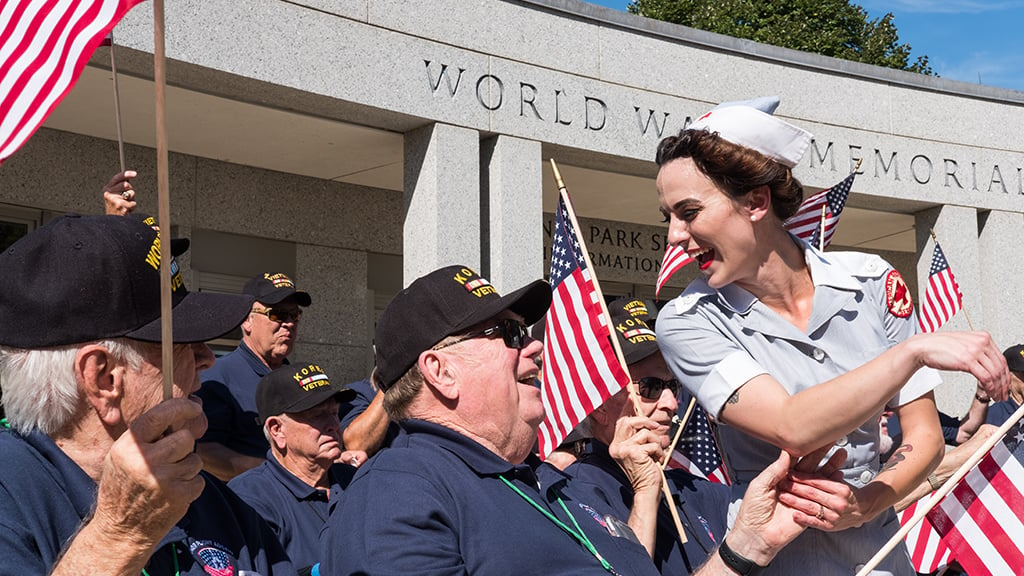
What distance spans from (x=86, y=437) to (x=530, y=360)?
121cm

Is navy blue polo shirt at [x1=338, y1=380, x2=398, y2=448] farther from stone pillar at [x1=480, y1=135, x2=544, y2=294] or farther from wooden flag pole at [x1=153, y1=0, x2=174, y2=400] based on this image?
wooden flag pole at [x1=153, y1=0, x2=174, y2=400]

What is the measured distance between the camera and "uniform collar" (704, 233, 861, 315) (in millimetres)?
2896

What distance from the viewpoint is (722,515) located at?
15.9 ft

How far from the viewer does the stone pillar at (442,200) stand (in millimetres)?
9180

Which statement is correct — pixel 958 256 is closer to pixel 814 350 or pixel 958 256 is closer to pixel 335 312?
pixel 335 312

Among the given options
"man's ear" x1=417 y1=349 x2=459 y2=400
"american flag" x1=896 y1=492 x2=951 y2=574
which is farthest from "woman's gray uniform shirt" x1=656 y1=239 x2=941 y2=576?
"american flag" x1=896 y1=492 x2=951 y2=574

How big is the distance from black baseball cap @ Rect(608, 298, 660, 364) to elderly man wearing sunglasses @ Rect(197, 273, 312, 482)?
1.76 meters

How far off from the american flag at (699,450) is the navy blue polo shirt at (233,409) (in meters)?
2.19

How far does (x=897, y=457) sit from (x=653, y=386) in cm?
223

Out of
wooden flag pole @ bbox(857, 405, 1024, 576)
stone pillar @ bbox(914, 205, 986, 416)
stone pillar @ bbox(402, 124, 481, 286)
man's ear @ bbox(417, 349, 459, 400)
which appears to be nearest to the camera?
wooden flag pole @ bbox(857, 405, 1024, 576)

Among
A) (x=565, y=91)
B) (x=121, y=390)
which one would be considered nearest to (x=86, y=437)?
(x=121, y=390)

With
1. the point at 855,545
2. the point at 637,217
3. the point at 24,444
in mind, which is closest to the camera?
the point at 24,444

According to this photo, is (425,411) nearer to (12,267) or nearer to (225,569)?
(225,569)

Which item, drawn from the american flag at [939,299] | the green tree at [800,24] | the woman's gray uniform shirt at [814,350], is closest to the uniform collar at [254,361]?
the woman's gray uniform shirt at [814,350]
